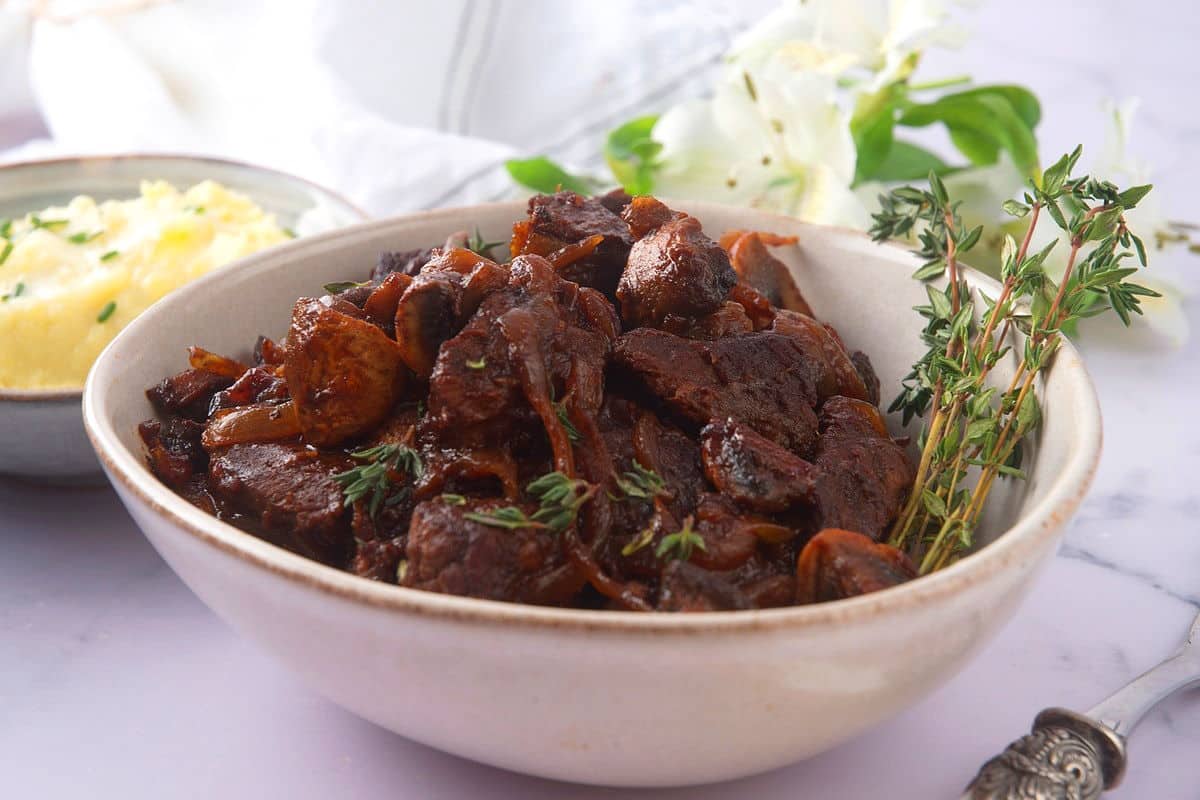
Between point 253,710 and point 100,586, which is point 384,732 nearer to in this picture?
point 253,710

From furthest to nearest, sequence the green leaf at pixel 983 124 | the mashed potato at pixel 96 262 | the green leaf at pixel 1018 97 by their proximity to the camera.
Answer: the green leaf at pixel 1018 97 → the green leaf at pixel 983 124 → the mashed potato at pixel 96 262

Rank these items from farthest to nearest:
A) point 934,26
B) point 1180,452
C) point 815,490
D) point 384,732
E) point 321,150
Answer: point 321,150 → point 934,26 → point 1180,452 → point 384,732 → point 815,490

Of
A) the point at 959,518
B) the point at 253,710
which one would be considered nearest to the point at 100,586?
the point at 253,710

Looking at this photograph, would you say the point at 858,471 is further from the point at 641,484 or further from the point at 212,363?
the point at 212,363

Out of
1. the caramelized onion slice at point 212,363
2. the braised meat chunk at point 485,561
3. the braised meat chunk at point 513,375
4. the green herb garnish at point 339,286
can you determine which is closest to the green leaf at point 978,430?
the braised meat chunk at point 513,375

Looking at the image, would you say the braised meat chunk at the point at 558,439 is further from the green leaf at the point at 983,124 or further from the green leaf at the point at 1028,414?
the green leaf at the point at 983,124

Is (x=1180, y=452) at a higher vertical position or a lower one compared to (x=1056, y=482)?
lower

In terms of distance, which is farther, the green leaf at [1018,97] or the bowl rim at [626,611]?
the green leaf at [1018,97]
